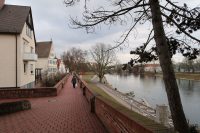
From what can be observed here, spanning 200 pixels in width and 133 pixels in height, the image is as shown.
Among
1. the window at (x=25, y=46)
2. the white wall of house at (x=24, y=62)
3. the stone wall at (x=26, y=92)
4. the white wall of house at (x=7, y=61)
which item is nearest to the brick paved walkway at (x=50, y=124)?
the stone wall at (x=26, y=92)

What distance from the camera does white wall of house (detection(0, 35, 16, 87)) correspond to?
26.4 meters

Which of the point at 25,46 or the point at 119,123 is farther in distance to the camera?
the point at 25,46

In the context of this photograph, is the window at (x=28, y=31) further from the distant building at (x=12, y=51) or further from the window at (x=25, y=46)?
the distant building at (x=12, y=51)

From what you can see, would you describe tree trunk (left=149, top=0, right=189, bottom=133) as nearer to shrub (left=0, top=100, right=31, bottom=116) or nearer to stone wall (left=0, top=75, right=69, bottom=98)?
shrub (left=0, top=100, right=31, bottom=116)

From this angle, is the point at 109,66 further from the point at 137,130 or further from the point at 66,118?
the point at 137,130

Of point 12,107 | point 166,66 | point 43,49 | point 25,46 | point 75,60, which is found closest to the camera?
point 166,66

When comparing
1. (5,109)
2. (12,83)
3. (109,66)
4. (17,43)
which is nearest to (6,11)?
(17,43)

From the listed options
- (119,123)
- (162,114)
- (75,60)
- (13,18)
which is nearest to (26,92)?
(13,18)

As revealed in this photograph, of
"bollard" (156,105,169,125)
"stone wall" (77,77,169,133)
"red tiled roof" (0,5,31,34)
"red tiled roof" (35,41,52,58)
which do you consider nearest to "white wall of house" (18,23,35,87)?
"red tiled roof" (0,5,31,34)

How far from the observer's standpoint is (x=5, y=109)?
13156mm

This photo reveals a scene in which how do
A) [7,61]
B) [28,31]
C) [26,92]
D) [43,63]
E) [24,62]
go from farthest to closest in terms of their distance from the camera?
[43,63]
[28,31]
[24,62]
[7,61]
[26,92]

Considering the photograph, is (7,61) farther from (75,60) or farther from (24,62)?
(75,60)

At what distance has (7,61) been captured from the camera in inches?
1045

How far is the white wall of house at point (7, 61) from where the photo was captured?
26359 mm
